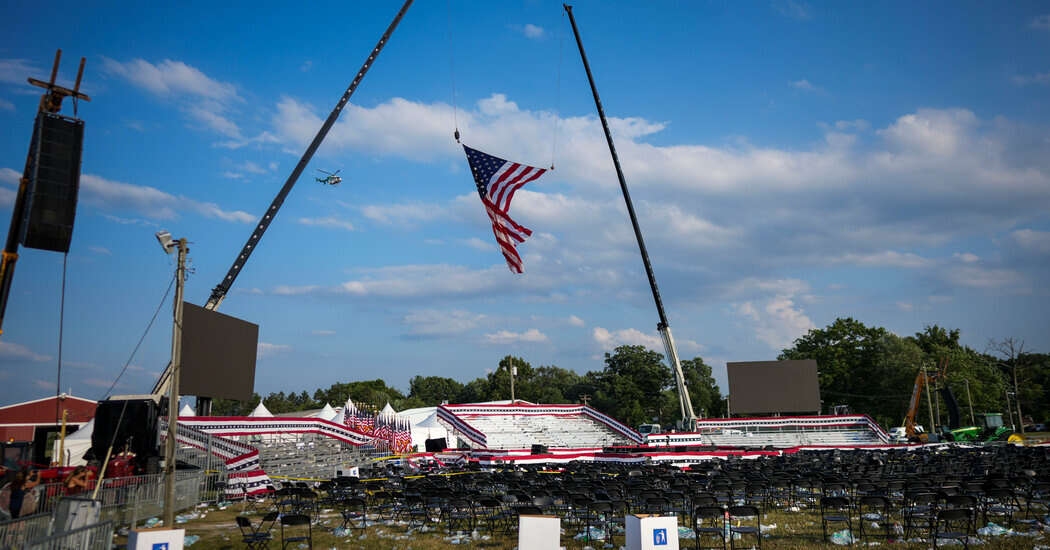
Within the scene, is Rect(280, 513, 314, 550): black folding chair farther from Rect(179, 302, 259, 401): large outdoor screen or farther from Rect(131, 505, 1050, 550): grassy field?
Rect(179, 302, 259, 401): large outdoor screen

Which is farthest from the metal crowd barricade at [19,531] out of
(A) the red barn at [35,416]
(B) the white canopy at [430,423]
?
(A) the red barn at [35,416]

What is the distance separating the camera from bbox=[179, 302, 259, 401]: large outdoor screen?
26281 millimetres

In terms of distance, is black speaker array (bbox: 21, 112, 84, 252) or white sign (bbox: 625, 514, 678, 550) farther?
black speaker array (bbox: 21, 112, 84, 252)

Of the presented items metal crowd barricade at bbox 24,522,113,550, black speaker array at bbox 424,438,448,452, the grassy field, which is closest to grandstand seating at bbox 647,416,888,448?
black speaker array at bbox 424,438,448,452

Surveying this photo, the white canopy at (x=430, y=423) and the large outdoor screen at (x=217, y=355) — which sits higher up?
the large outdoor screen at (x=217, y=355)

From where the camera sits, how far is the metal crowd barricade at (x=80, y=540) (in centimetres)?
712

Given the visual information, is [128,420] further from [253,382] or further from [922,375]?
[922,375]

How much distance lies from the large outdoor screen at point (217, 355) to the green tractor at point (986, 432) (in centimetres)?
4678

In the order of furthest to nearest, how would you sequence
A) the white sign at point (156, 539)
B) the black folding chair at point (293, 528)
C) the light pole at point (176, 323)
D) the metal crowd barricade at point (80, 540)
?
the light pole at point (176, 323) < the black folding chair at point (293, 528) < the white sign at point (156, 539) < the metal crowd barricade at point (80, 540)

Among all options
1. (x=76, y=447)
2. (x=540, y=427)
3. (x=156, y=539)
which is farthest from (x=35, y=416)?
(x=156, y=539)

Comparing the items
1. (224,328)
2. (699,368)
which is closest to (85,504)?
(224,328)

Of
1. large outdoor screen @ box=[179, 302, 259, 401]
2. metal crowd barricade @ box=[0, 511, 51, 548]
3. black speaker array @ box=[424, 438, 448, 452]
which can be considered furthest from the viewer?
black speaker array @ box=[424, 438, 448, 452]

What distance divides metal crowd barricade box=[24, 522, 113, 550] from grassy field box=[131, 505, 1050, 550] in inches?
134

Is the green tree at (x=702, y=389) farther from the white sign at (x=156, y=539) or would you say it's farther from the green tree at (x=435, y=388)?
the white sign at (x=156, y=539)
